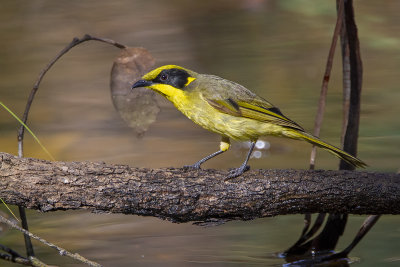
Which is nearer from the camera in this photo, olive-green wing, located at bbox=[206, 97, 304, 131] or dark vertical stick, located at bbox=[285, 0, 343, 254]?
olive-green wing, located at bbox=[206, 97, 304, 131]

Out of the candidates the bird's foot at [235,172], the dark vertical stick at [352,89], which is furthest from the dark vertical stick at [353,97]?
the bird's foot at [235,172]

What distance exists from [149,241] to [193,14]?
7480 mm

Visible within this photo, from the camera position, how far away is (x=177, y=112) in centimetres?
732

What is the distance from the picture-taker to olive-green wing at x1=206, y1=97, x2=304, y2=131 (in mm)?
3100

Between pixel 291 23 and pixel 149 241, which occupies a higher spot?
pixel 291 23

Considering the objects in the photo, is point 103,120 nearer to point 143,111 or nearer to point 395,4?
point 143,111

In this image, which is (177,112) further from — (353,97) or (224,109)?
(224,109)

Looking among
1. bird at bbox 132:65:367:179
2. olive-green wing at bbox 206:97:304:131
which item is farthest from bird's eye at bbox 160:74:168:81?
olive-green wing at bbox 206:97:304:131

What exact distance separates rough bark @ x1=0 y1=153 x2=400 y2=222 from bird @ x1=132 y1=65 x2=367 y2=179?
245mm

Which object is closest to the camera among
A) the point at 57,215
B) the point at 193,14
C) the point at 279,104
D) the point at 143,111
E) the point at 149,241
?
the point at 143,111

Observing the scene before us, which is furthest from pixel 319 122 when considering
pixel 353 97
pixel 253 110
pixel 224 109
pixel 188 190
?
pixel 188 190

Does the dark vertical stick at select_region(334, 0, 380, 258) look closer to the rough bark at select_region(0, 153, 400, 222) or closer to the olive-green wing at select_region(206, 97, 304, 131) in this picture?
the olive-green wing at select_region(206, 97, 304, 131)

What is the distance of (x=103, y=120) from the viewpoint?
716 cm

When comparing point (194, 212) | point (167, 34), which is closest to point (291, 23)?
point (167, 34)
